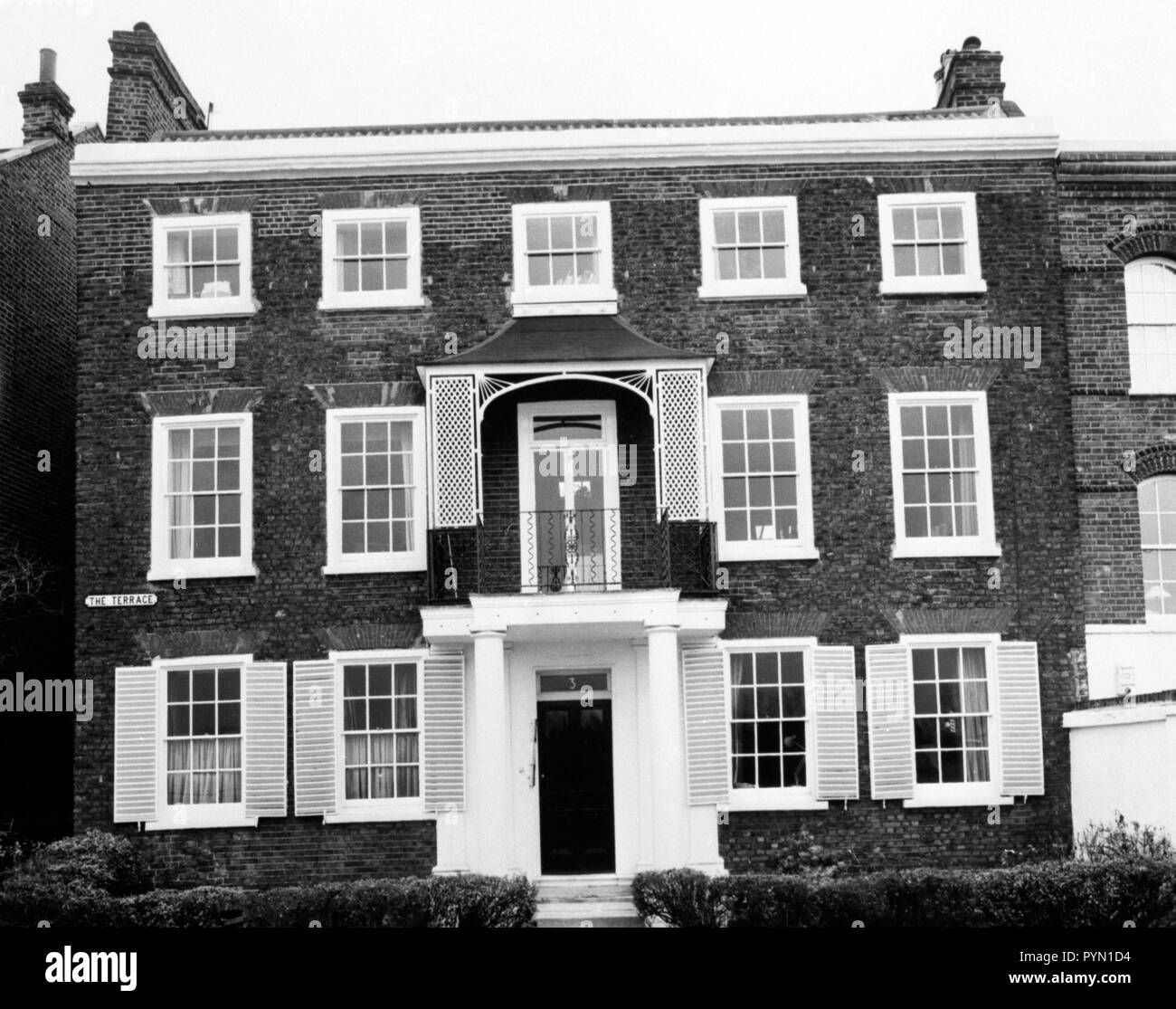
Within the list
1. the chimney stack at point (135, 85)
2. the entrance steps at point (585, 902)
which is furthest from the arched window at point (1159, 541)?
the chimney stack at point (135, 85)

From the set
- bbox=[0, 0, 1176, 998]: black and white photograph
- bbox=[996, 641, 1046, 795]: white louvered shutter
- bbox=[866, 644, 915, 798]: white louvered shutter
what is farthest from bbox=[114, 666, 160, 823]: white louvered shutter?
bbox=[996, 641, 1046, 795]: white louvered shutter

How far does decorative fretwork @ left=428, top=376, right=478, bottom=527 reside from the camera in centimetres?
2045

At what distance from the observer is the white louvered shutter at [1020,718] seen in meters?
20.5

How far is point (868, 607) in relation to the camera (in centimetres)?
2100

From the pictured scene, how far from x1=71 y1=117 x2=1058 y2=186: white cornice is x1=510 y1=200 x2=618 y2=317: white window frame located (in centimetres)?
60

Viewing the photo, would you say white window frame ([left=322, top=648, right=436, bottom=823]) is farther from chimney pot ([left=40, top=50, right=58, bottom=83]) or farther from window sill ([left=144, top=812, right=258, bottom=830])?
chimney pot ([left=40, top=50, right=58, bottom=83])

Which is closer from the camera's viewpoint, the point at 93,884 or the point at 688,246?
the point at 93,884

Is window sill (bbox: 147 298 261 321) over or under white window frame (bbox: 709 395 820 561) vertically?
over

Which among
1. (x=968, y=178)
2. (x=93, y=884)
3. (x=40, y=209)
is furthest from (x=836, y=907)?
(x=40, y=209)

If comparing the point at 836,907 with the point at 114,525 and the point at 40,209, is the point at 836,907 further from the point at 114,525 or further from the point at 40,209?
the point at 40,209

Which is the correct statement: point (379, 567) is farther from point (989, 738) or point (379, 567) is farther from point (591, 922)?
point (989, 738)

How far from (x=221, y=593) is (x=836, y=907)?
8.97 m

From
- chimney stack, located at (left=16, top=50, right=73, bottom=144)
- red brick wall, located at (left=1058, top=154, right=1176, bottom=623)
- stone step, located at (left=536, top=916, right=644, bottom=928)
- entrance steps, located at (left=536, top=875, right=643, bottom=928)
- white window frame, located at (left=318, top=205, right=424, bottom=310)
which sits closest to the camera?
stone step, located at (left=536, top=916, right=644, bottom=928)

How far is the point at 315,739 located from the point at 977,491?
9.09 m
